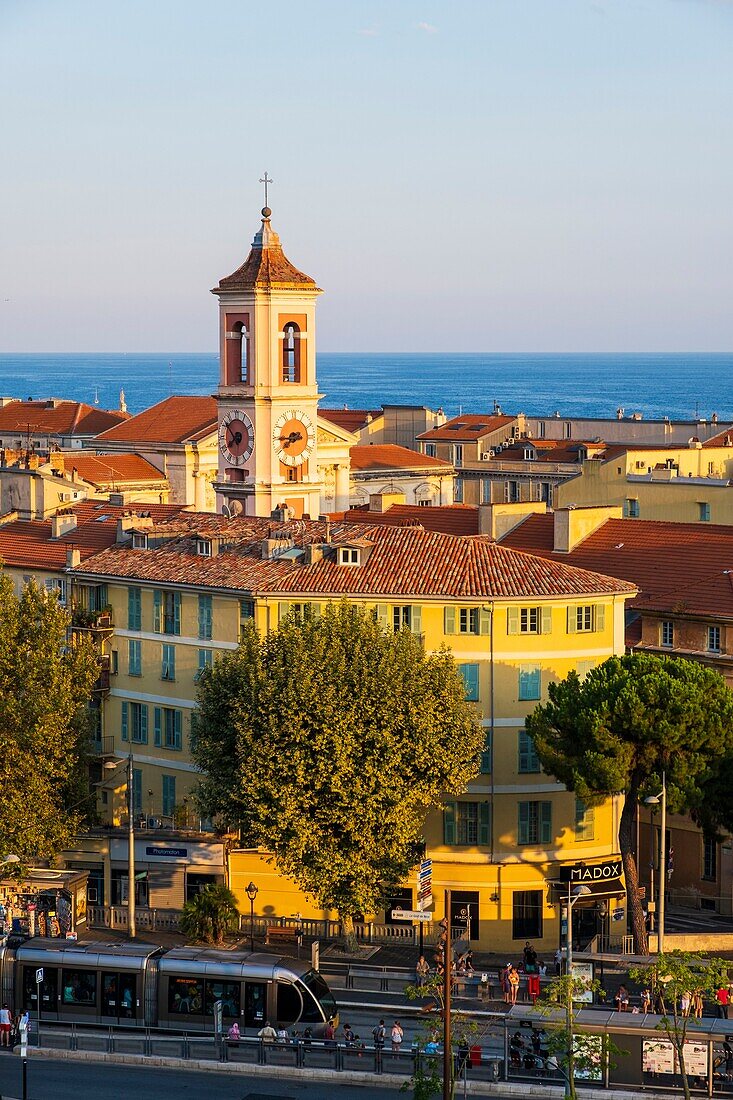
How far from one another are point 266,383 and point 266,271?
5586mm

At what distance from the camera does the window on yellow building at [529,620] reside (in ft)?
226

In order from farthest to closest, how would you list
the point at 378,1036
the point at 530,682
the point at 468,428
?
the point at 468,428
the point at 530,682
the point at 378,1036

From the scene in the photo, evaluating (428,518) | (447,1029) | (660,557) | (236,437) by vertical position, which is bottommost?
(447,1029)

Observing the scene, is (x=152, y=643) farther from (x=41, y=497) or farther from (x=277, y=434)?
(x=277, y=434)

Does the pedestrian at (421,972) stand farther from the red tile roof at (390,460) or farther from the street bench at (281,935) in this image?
the red tile roof at (390,460)

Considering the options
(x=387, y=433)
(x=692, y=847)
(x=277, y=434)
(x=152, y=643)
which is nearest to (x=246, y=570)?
(x=152, y=643)

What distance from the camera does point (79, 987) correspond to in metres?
58.4

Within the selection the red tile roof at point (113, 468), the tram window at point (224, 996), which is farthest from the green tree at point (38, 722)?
the red tile roof at point (113, 468)

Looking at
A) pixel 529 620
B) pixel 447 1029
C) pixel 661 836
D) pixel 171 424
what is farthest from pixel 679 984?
pixel 171 424

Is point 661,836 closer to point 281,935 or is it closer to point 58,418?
point 281,935

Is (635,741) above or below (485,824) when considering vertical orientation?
above

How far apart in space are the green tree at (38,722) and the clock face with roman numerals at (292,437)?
39216mm

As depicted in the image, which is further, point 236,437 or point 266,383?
point 236,437

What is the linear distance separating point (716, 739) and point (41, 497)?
128 feet
